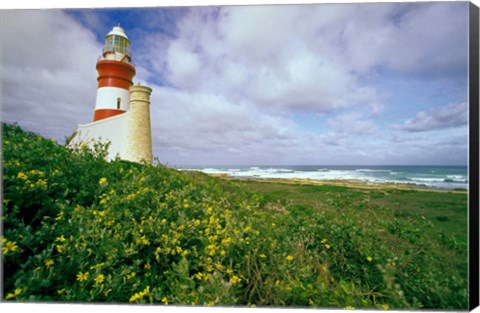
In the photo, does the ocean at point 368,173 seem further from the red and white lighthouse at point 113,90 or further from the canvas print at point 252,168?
the red and white lighthouse at point 113,90

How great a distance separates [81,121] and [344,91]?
13.1 feet

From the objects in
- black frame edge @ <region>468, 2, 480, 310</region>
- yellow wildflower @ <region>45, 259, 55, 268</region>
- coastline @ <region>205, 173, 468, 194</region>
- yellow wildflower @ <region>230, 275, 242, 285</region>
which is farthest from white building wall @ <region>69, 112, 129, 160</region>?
black frame edge @ <region>468, 2, 480, 310</region>

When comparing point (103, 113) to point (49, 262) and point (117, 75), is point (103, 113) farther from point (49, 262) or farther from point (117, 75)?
point (49, 262)

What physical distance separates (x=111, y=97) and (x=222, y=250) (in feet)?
18.6

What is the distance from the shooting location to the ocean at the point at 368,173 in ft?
7.19

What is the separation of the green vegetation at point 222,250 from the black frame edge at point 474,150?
8 cm

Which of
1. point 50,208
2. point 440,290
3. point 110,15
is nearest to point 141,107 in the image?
point 110,15

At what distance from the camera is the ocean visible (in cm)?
219

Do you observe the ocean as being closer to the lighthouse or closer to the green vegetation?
the green vegetation

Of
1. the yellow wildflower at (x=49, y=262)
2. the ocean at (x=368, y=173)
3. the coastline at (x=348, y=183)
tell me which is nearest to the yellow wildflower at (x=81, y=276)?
the yellow wildflower at (x=49, y=262)

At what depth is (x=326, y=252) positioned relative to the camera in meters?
2.11

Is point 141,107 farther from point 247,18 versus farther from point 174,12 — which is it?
point 247,18

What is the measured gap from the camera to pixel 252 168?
10.2ft

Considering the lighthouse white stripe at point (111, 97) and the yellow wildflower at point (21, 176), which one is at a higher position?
the lighthouse white stripe at point (111, 97)
